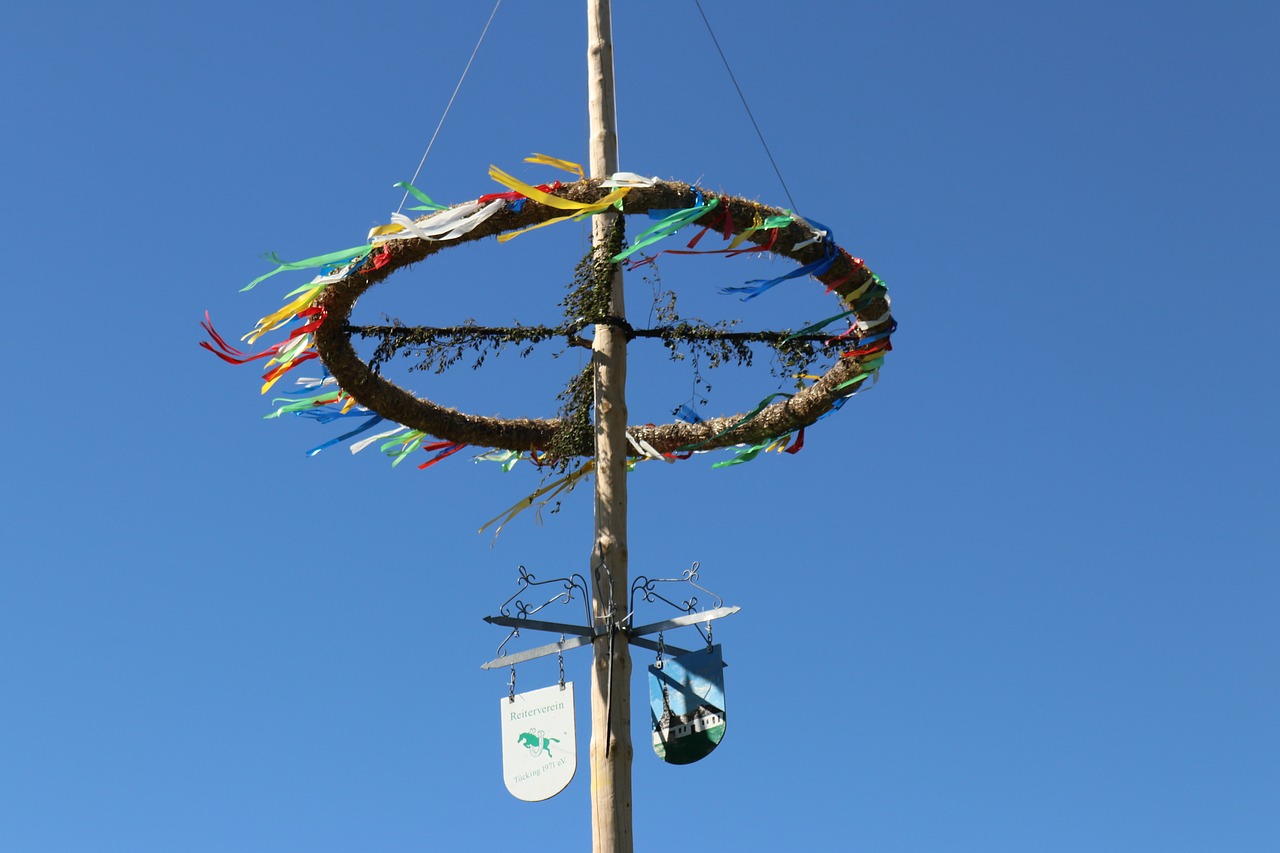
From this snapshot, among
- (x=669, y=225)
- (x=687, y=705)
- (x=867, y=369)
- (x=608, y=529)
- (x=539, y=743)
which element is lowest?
(x=539, y=743)

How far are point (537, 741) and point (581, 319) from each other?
1.97 meters

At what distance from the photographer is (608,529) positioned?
25.3 ft

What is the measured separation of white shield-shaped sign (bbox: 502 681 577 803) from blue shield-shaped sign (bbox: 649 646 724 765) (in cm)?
40

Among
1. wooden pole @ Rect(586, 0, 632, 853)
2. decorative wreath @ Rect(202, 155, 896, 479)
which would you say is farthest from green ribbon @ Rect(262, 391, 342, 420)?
wooden pole @ Rect(586, 0, 632, 853)

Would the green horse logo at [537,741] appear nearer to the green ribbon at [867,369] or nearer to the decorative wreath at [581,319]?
the decorative wreath at [581,319]

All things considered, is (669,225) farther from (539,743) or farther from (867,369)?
(539,743)

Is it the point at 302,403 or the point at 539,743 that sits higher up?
the point at 302,403

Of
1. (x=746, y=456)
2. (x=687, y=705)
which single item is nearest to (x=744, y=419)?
(x=746, y=456)

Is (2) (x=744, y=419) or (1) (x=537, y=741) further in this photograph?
(2) (x=744, y=419)

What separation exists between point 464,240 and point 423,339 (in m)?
0.57

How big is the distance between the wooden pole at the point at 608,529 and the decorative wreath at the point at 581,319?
0.63 ft

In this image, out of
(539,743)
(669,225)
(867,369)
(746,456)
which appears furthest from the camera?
(746,456)

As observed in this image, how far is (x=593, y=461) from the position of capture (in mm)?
8789

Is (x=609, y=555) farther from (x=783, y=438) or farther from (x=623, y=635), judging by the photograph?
(x=783, y=438)
